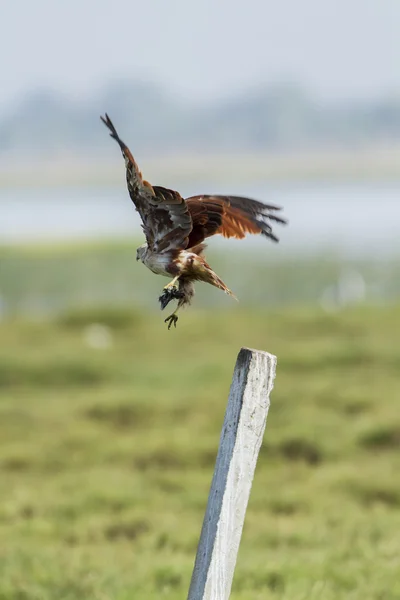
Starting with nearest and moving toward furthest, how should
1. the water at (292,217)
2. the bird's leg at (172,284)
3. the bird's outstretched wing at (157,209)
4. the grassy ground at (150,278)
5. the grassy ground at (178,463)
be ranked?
1. the bird's outstretched wing at (157,209)
2. the bird's leg at (172,284)
3. the grassy ground at (178,463)
4. the grassy ground at (150,278)
5. the water at (292,217)

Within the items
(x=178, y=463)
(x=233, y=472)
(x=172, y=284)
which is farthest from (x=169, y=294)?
(x=178, y=463)

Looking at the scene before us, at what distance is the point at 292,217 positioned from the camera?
80.2 m

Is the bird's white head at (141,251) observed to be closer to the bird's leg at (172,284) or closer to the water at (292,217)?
the bird's leg at (172,284)

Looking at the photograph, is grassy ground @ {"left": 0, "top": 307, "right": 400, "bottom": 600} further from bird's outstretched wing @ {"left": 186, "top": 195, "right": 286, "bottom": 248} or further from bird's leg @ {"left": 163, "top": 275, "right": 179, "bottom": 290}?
bird's leg @ {"left": 163, "top": 275, "right": 179, "bottom": 290}

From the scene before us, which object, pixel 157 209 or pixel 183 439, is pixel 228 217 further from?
pixel 183 439

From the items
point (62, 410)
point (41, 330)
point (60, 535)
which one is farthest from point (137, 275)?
point (60, 535)

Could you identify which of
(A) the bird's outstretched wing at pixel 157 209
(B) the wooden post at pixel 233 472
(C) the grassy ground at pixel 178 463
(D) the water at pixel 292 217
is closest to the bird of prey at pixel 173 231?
(A) the bird's outstretched wing at pixel 157 209

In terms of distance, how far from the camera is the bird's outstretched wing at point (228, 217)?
177 inches

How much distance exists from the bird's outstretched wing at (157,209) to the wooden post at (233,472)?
618 millimetres

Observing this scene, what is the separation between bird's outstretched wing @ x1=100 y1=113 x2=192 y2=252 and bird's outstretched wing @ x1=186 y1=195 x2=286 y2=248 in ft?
0.57

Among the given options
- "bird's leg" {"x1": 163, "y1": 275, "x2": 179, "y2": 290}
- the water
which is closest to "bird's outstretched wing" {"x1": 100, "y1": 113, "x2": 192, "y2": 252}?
"bird's leg" {"x1": 163, "y1": 275, "x2": 179, "y2": 290}

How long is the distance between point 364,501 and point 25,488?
3.61 m

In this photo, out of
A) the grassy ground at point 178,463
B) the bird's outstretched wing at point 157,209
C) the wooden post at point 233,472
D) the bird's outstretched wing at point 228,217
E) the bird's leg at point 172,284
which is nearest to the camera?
the bird's outstretched wing at point 157,209

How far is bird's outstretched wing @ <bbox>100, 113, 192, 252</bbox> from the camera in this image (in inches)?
163
